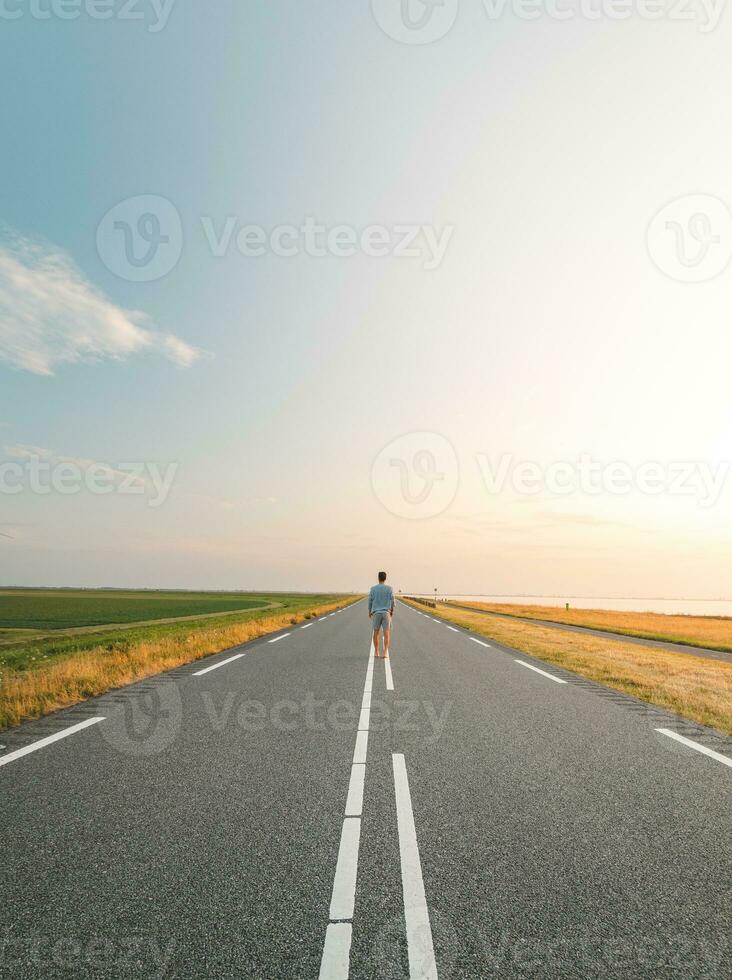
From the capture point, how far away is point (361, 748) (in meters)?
6.03

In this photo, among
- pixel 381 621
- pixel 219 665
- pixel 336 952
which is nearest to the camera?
pixel 336 952

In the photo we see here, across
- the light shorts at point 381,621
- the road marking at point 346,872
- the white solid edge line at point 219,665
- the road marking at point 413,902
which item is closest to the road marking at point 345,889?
the road marking at point 346,872

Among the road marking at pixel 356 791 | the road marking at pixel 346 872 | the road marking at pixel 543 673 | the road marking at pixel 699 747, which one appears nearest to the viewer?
the road marking at pixel 346 872

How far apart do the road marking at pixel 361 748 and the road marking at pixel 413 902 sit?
3.31 ft

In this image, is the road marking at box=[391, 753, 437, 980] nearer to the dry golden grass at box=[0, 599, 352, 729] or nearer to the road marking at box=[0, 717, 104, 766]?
the road marking at box=[0, 717, 104, 766]

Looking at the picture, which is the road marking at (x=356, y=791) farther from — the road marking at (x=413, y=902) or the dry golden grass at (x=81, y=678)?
the dry golden grass at (x=81, y=678)

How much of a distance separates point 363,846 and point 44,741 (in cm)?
437

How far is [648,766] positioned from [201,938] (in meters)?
4.61

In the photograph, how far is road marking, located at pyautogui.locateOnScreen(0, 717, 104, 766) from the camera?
5.61 meters

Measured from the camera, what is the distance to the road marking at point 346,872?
2957mm

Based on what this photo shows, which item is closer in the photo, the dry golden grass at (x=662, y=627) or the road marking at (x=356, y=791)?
the road marking at (x=356, y=791)

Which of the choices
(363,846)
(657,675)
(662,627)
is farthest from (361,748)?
(662,627)

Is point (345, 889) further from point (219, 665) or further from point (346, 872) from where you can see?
point (219, 665)

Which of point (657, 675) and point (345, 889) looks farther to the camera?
point (657, 675)
